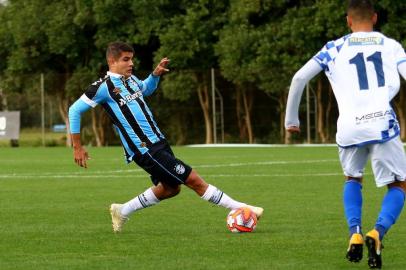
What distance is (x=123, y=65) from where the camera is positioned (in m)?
11.3

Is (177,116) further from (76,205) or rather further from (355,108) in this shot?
(355,108)

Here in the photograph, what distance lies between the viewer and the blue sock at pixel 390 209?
8.59 m

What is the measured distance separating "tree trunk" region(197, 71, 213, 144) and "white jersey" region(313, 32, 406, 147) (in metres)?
34.1

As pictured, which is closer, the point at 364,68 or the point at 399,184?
the point at 364,68

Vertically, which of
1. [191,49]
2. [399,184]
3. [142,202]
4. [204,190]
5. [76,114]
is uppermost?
[191,49]

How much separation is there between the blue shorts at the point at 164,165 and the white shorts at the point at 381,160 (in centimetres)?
264

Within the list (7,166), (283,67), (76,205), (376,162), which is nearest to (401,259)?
(376,162)

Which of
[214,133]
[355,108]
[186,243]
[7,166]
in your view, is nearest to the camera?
[355,108]

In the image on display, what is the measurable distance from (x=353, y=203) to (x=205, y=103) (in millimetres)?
34424

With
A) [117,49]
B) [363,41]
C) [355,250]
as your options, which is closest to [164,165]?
[117,49]

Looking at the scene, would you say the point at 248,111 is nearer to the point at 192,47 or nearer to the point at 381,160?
the point at 192,47

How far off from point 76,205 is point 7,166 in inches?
437

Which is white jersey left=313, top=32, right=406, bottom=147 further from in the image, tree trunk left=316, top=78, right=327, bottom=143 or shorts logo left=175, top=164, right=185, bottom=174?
tree trunk left=316, top=78, right=327, bottom=143

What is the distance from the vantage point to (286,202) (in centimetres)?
1478
